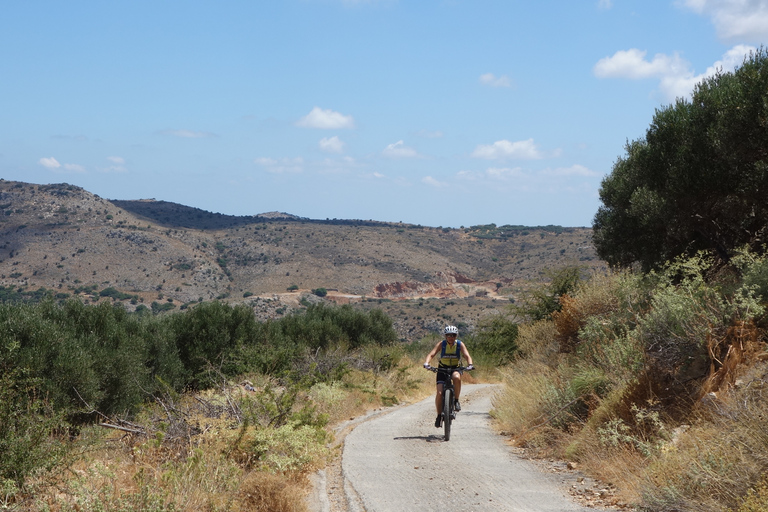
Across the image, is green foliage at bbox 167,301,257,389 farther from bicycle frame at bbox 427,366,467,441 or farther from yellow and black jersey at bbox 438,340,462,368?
bicycle frame at bbox 427,366,467,441

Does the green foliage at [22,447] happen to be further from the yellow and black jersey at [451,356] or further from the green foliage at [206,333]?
the green foliage at [206,333]

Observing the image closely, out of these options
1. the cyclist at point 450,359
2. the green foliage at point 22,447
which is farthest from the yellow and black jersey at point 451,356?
the green foliage at point 22,447

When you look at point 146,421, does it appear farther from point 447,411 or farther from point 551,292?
point 551,292

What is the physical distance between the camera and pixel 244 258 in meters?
Result: 89.6

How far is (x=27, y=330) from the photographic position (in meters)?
17.1

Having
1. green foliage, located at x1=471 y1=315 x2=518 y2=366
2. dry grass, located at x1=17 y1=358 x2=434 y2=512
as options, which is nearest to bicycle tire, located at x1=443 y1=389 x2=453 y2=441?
dry grass, located at x1=17 y1=358 x2=434 y2=512

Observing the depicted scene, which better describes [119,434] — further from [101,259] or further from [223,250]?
[223,250]

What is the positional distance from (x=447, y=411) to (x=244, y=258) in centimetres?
8026

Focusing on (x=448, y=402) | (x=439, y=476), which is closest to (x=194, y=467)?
(x=439, y=476)

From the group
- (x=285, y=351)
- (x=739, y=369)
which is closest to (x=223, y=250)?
(x=285, y=351)

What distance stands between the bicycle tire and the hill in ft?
171

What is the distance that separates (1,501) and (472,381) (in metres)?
31.7

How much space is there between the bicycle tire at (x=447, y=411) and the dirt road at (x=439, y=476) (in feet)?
0.68

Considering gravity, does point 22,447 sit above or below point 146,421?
above
